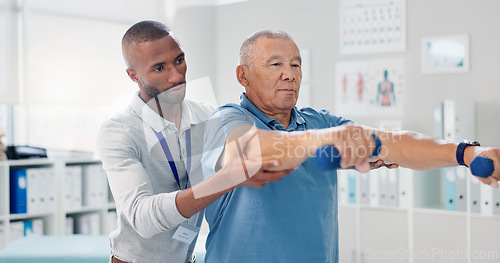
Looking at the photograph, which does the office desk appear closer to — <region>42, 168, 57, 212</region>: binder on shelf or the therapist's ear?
<region>42, 168, 57, 212</region>: binder on shelf

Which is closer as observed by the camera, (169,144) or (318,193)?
(318,193)

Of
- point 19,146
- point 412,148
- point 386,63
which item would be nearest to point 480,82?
point 386,63

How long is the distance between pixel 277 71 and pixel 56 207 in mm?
3457

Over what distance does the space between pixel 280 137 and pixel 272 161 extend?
0.11 metres

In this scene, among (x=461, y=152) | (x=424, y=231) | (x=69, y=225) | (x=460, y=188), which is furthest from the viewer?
(x=69, y=225)

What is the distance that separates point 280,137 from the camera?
123cm

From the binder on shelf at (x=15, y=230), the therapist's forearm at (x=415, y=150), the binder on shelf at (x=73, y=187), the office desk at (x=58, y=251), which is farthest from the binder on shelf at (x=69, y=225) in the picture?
the therapist's forearm at (x=415, y=150)

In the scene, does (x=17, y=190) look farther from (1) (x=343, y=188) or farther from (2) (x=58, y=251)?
(1) (x=343, y=188)

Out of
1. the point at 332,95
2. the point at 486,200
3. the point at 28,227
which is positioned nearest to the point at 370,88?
the point at 332,95

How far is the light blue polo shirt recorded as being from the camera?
1.36 meters

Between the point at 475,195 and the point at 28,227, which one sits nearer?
the point at 475,195

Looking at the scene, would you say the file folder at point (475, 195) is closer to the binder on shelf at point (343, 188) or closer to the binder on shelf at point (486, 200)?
the binder on shelf at point (486, 200)

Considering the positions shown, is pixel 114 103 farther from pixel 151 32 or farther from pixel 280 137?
pixel 280 137

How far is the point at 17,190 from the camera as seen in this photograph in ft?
13.8
